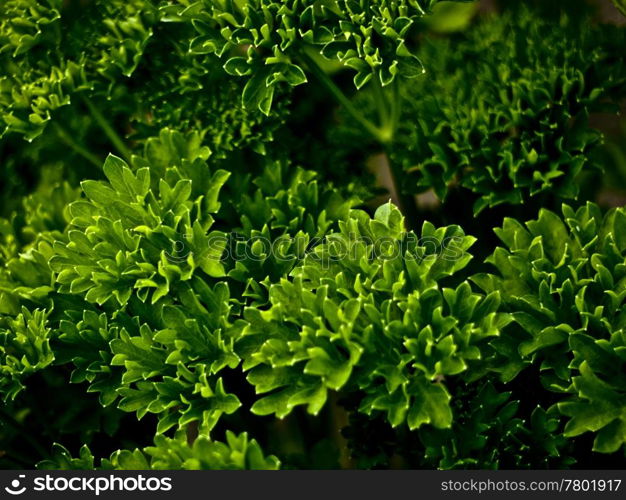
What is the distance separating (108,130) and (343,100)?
0.41 meters

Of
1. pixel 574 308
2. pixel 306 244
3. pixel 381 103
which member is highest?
pixel 381 103

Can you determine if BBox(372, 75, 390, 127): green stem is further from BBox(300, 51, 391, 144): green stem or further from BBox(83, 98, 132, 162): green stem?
BBox(83, 98, 132, 162): green stem

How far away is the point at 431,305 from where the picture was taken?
950 millimetres

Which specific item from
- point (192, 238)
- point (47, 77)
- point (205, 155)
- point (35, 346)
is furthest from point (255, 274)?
point (47, 77)

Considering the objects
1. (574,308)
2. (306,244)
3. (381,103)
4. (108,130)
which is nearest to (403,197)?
(381,103)

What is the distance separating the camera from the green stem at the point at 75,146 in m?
1.29

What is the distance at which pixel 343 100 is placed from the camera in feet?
3.96

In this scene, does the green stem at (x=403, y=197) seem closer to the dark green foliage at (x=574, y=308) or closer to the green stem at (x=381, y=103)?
the green stem at (x=381, y=103)

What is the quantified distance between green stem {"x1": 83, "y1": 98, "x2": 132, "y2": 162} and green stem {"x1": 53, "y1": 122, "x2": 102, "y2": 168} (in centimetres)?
4

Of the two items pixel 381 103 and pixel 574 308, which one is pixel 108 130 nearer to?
pixel 381 103

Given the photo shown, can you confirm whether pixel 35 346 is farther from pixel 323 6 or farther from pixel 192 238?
pixel 323 6

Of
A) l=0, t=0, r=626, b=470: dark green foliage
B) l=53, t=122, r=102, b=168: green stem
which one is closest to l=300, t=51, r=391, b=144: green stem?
l=0, t=0, r=626, b=470: dark green foliage

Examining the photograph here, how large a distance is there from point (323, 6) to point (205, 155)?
0.96 feet

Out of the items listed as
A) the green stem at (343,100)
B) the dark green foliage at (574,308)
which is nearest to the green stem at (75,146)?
the green stem at (343,100)
